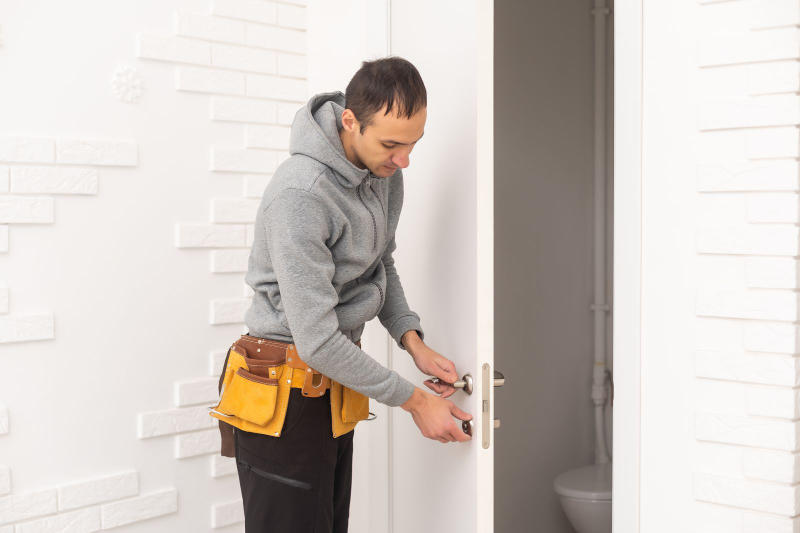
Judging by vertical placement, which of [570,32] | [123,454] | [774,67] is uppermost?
[570,32]

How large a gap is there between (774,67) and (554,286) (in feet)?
4.66

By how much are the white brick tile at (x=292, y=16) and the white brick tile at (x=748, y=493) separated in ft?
5.17

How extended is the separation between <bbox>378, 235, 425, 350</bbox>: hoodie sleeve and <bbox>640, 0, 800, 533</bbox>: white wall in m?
0.54

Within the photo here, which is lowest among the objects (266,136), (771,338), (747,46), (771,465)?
(771,465)

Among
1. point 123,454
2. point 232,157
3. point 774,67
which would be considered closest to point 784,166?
point 774,67

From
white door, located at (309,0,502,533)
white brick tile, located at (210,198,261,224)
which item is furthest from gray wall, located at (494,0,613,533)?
white brick tile, located at (210,198,261,224)

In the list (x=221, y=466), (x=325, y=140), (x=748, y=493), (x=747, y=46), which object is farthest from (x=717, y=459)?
(x=221, y=466)

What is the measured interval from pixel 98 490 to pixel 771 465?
1.57 metres

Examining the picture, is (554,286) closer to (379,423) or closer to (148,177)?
(379,423)

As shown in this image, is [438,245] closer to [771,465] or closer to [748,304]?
[748,304]

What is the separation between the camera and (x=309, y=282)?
1303 millimetres

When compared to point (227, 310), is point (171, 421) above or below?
below

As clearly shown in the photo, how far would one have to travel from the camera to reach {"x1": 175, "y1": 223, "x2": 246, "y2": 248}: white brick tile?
75.1 inches

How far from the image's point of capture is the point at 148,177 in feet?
6.08
